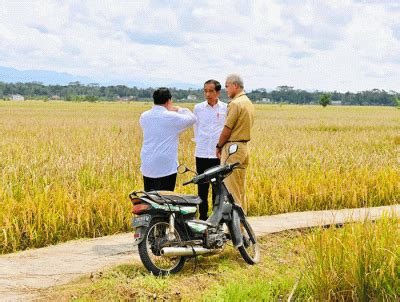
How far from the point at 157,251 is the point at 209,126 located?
2661 millimetres

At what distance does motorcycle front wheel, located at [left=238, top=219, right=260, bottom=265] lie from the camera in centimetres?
686

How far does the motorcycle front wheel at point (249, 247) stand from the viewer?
22.5 feet

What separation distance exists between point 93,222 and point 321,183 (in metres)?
4.85

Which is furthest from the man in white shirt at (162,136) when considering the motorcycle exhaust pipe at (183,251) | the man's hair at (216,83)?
the motorcycle exhaust pipe at (183,251)

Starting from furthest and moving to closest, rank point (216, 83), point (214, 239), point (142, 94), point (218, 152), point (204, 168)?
point (142, 94) < point (204, 168) < point (216, 83) < point (218, 152) < point (214, 239)

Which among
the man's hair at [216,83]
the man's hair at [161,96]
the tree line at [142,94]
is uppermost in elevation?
the man's hair at [216,83]

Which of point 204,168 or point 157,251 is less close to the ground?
point 204,168

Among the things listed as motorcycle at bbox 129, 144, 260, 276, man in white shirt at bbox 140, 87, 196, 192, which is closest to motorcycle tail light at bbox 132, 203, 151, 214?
motorcycle at bbox 129, 144, 260, 276

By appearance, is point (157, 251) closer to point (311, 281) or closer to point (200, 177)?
point (200, 177)

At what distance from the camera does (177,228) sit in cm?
631

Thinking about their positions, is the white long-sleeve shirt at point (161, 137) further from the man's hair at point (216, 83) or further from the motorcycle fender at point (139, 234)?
the motorcycle fender at point (139, 234)

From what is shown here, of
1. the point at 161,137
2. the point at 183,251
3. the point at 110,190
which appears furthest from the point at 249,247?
the point at 110,190

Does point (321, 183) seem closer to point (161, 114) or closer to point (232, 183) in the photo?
point (232, 183)

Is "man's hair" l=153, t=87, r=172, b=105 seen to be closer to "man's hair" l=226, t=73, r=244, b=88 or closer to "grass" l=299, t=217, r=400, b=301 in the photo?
"man's hair" l=226, t=73, r=244, b=88
